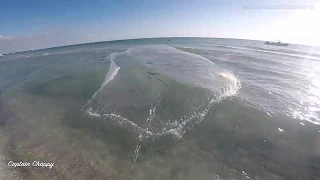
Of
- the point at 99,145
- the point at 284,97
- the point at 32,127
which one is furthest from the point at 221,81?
the point at 32,127

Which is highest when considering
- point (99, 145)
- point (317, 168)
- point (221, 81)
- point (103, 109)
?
point (221, 81)

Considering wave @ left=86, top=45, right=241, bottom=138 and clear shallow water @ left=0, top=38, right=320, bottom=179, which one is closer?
clear shallow water @ left=0, top=38, right=320, bottom=179

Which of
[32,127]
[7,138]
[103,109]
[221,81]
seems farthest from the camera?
[221,81]

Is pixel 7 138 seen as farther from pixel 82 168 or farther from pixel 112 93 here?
pixel 112 93

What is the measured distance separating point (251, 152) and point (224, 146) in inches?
41.8

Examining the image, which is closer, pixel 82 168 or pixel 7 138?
pixel 82 168

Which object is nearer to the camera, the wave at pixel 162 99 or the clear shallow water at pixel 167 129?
the clear shallow water at pixel 167 129

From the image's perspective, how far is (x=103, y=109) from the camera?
10109 mm

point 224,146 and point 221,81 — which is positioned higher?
point 221,81

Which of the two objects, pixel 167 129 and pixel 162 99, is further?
pixel 162 99

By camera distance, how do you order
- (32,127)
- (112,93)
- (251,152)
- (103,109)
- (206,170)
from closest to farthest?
1. (206,170)
2. (251,152)
3. (32,127)
4. (103,109)
5. (112,93)

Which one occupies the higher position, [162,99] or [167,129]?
[162,99]

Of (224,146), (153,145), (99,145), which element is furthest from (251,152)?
(99,145)

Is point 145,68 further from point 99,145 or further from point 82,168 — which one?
point 82,168
